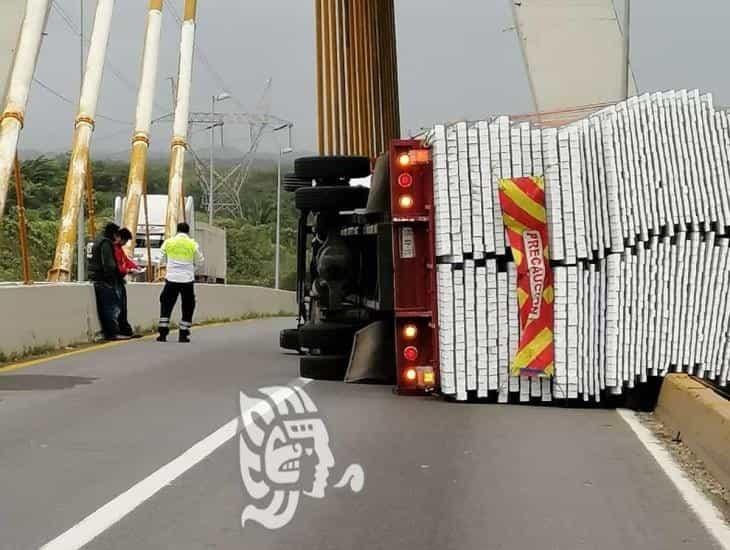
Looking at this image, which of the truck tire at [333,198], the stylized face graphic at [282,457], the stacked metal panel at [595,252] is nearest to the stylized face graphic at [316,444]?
the stylized face graphic at [282,457]

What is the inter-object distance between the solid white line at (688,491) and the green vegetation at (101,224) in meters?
43.9

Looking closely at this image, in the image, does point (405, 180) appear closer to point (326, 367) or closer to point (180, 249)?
point (326, 367)

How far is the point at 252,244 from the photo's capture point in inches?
3620

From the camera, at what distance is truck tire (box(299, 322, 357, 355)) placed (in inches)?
606

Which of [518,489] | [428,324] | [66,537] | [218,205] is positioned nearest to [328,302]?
[428,324]

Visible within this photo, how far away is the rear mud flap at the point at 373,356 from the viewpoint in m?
14.1

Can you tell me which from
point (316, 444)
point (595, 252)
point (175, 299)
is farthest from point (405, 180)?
point (175, 299)

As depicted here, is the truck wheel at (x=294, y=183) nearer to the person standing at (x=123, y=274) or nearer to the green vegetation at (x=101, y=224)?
the person standing at (x=123, y=274)

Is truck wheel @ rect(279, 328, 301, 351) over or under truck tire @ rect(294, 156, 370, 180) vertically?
under

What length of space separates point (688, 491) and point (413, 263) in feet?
16.4

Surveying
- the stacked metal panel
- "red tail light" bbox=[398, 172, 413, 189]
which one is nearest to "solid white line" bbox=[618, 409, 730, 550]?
the stacked metal panel

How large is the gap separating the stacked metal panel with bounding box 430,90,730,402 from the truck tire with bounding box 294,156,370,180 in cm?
346

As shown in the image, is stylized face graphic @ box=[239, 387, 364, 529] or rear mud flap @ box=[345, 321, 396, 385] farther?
rear mud flap @ box=[345, 321, 396, 385]

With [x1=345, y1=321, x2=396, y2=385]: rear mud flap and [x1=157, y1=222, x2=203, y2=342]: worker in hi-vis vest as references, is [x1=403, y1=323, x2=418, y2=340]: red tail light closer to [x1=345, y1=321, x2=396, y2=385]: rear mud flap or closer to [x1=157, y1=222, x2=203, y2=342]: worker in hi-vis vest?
[x1=345, y1=321, x2=396, y2=385]: rear mud flap
